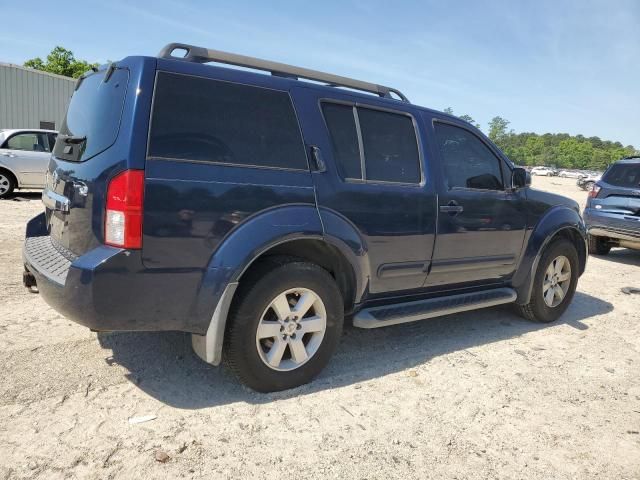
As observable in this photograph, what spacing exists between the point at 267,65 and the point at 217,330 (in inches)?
68.1

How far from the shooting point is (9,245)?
6.16 meters

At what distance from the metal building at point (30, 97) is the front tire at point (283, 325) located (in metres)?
21.9

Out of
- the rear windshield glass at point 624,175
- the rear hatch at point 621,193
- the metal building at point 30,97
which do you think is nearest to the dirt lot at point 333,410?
the rear hatch at point 621,193

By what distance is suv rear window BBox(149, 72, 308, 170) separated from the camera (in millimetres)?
2520

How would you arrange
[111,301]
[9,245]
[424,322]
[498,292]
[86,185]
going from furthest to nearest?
[9,245] → [424,322] → [498,292] → [86,185] → [111,301]

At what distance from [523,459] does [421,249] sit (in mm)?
1547

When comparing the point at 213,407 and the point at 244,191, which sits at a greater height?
the point at 244,191

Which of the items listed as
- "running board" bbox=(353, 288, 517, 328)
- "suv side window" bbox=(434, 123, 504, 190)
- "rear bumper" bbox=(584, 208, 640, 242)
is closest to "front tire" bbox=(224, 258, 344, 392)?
"running board" bbox=(353, 288, 517, 328)

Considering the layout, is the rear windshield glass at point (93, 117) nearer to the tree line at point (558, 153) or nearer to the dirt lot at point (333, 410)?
the dirt lot at point (333, 410)

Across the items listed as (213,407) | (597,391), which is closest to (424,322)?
(597,391)

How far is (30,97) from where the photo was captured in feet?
68.0

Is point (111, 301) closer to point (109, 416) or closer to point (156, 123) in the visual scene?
point (109, 416)

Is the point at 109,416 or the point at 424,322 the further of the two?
the point at 424,322

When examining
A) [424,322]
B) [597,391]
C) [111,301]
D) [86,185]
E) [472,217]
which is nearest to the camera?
[111,301]
